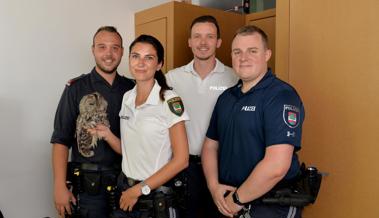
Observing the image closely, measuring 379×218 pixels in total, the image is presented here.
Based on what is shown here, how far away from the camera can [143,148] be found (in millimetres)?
1625

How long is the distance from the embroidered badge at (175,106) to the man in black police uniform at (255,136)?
21 cm

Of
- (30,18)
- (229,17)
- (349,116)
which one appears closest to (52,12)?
(30,18)

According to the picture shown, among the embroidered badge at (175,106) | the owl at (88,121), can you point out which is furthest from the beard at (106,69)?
the embroidered badge at (175,106)

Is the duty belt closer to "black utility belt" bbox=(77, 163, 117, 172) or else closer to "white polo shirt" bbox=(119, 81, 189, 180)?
"black utility belt" bbox=(77, 163, 117, 172)

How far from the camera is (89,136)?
1.90m

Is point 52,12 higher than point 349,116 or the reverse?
higher

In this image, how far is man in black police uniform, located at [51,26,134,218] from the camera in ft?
6.17

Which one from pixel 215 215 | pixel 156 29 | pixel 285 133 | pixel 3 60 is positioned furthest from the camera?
pixel 156 29

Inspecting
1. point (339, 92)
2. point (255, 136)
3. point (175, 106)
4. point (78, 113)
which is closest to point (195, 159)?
point (175, 106)

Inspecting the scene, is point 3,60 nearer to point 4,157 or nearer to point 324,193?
point 4,157

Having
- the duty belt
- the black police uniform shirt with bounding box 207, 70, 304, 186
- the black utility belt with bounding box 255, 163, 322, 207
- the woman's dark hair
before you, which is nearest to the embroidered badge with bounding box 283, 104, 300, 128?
the black police uniform shirt with bounding box 207, 70, 304, 186

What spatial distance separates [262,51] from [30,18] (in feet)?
5.53

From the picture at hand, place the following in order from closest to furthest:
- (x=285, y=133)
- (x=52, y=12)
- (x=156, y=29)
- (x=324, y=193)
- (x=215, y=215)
Answer: (x=285, y=133)
(x=324, y=193)
(x=215, y=215)
(x=52, y=12)
(x=156, y=29)

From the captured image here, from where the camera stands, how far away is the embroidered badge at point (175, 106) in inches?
64.3
